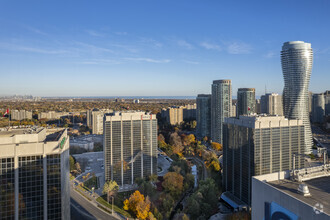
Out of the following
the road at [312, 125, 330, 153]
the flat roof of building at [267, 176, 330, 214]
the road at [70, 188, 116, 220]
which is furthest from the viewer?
the road at [312, 125, 330, 153]

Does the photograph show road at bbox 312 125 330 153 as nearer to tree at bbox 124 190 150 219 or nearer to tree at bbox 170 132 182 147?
tree at bbox 170 132 182 147

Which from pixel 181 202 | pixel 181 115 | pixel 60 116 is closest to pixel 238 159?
pixel 181 202

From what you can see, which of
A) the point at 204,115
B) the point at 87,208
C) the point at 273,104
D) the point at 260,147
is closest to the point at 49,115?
the point at 204,115

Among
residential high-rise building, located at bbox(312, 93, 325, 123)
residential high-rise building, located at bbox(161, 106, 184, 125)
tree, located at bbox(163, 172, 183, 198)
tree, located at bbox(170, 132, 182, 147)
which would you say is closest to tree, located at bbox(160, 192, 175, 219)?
tree, located at bbox(163, 172, 183, 198)

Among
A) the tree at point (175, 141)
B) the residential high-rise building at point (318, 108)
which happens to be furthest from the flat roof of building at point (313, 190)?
the residential high-rise building at point (318, 108)

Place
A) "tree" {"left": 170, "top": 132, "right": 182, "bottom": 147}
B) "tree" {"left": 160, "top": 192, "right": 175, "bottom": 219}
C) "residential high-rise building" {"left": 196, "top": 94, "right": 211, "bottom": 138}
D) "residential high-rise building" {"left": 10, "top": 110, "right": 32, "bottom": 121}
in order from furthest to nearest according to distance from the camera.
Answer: "residential high-rise building" {"left": 10, "top": 110, "right": 32, "bottom": 121} < "residential high-rise building" {"left": 196, "top": 94, "right": 211, "bottom": 138} < "tree" {"left": 170, "top": 132, "right": 182, "bottom": 147} < "tree" {"left": 160, "top": 192, "right": 175, "bottom": 219}

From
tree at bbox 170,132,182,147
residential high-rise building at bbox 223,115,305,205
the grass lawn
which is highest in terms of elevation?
residential high-rise building at bbox 223,115,305,205

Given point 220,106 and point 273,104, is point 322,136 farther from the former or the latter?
point 220,106
